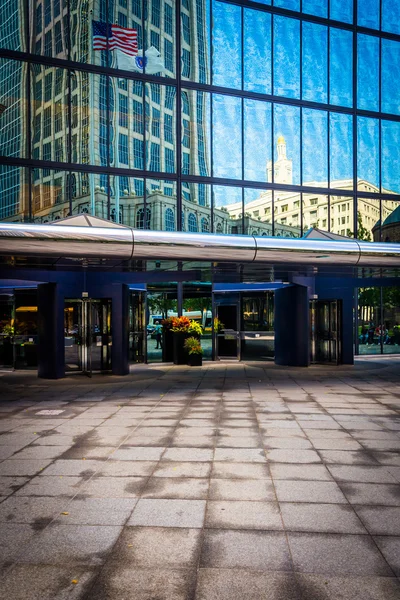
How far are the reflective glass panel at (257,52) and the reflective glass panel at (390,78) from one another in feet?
22.5

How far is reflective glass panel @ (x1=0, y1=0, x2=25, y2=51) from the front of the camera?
782 inches

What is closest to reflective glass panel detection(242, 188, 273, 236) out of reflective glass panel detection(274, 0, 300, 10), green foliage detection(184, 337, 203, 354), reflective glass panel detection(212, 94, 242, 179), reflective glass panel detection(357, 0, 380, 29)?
reflective glass panel detection(212, 94, 242, 179)

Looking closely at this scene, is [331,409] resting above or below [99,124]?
below

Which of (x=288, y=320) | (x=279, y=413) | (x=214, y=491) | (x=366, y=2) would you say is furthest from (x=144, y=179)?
(x=214, y=491)

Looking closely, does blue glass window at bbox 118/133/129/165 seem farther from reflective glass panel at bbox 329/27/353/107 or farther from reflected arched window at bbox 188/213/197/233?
reflective glass panel at bbox 329/27/353/107

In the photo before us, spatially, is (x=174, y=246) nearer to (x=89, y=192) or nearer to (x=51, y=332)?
(x=51, y=332)

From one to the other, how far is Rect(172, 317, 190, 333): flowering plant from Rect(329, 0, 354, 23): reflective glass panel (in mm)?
17720

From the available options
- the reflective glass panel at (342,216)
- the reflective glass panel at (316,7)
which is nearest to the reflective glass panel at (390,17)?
the reflective glass panel at (316,7)

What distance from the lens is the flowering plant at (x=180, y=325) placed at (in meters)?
20.0

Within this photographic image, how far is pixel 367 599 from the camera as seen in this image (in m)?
3.51

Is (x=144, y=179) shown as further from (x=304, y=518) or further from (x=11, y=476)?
(x=304, y=518)

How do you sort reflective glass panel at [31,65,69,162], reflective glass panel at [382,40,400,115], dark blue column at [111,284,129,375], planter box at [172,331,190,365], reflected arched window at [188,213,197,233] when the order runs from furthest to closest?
reflective glass panel at [382,40,400,115], reflected arched window at [188,213,197,233], planter box at [172,331,190,365], reflective glass panel at [31,65,69,162], dark blue column at [111,284,129,375]

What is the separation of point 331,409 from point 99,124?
628 inches

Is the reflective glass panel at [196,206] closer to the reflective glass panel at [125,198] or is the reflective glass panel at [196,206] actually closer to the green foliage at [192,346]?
the reflective glass panel at [125,198]
